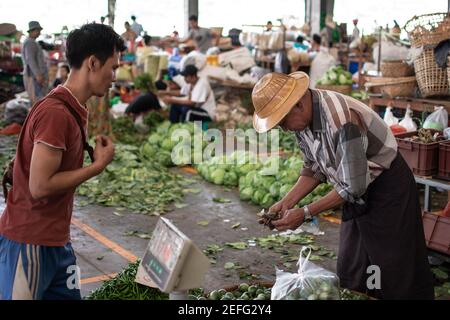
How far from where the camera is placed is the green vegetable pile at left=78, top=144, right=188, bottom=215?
6836 millimetres

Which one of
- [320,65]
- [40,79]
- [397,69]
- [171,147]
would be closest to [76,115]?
[397,69]

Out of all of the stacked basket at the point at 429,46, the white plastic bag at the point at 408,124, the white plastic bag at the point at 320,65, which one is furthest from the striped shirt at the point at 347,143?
the white plastic bag at the point at 320,65

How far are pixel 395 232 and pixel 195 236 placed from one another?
9.47 feet

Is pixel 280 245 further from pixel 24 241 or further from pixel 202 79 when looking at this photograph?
pixel 202 79

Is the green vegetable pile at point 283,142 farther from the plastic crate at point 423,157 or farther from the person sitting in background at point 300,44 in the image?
the person sitting in background at point 300,44

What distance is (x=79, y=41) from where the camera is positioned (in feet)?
8.19

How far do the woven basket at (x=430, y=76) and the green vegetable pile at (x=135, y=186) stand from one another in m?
3.09

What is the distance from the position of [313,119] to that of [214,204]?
394 centimetres

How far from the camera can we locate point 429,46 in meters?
5.84

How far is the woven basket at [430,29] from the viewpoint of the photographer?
18.8ft

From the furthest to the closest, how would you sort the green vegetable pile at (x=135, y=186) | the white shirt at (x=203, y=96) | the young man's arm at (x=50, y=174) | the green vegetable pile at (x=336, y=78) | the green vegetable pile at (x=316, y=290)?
the white shirt at (x=203, y=96) < the green vegetable pile at (x=336, y=78) < the green vegetable pile at (x=135, y=186) < the green vegetable pile at (x=316, y=290) < the young man's arm at (x=50, y=174)

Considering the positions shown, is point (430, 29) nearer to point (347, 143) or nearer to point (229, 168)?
point (229, 168)
